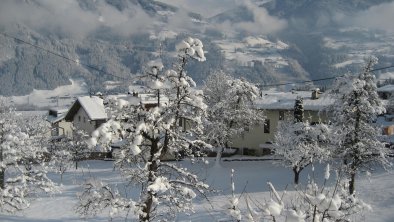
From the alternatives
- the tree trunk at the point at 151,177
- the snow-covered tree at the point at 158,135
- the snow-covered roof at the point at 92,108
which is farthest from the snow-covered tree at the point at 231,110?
the tree trunk at the point at 151,177

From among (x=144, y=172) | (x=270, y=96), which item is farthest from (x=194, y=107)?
(x=270, y=96)

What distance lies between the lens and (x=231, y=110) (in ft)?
167

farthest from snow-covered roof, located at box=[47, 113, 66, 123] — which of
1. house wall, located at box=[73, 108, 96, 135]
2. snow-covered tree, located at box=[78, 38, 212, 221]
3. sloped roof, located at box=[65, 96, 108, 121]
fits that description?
snow-covered tree, located at box=[78, 38, 212, 221]

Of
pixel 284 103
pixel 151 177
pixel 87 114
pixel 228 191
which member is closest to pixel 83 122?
pixel 87 114

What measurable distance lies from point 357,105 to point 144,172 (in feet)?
71.6

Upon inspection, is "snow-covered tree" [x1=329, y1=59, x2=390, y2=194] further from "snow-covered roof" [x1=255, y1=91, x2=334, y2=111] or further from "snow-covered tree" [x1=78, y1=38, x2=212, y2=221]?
"snow-covered roof" [x1=255, y1=91, x2=334, y2=111]

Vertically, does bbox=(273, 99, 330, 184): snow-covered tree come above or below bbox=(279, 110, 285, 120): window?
below

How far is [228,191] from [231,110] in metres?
12.0

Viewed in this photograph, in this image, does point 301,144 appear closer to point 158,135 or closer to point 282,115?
point 282,115

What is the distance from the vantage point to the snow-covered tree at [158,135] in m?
12.4

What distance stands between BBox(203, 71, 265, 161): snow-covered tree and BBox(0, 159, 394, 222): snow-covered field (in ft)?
13.1

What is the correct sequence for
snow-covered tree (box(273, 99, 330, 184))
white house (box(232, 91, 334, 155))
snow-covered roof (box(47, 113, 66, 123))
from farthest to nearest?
snow-covered roof (box(47, 113, 66, 123)) < white house (box(232, 91, 334, 155)) < snow-covered tree (box(273, 99, 330, 184))

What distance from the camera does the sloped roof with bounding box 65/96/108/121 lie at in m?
75.0

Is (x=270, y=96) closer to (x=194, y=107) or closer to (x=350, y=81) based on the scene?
(x=350, y=81)
